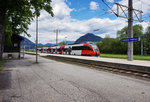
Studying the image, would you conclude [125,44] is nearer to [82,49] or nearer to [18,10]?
[82,49]

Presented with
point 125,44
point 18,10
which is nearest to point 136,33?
point 125,44

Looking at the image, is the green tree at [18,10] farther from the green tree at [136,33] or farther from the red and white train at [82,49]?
the green tree at [136,33]

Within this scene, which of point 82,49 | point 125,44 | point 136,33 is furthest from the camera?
point 136,33

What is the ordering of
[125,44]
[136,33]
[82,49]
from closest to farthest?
1. [82,49]
2. [125,44]
3. [136,33]

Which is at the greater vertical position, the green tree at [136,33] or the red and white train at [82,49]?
the green tree at [136,33]

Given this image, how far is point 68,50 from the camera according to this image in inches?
1436

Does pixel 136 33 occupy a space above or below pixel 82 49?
above

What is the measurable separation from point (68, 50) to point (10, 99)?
32620 millimetres

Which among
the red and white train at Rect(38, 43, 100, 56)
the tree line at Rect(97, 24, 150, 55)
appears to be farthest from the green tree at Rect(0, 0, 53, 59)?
the tree line at Rect(97, 24, 150, 55)

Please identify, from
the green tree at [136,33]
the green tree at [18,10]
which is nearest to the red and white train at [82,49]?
the green tree at [18,10]

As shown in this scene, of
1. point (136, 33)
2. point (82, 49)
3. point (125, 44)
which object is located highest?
point (136, 33)

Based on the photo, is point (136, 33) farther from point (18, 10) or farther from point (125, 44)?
point (18, 10)

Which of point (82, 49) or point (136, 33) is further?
point (136, 33)

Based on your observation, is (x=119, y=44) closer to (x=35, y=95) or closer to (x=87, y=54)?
(x=87, y=54)
